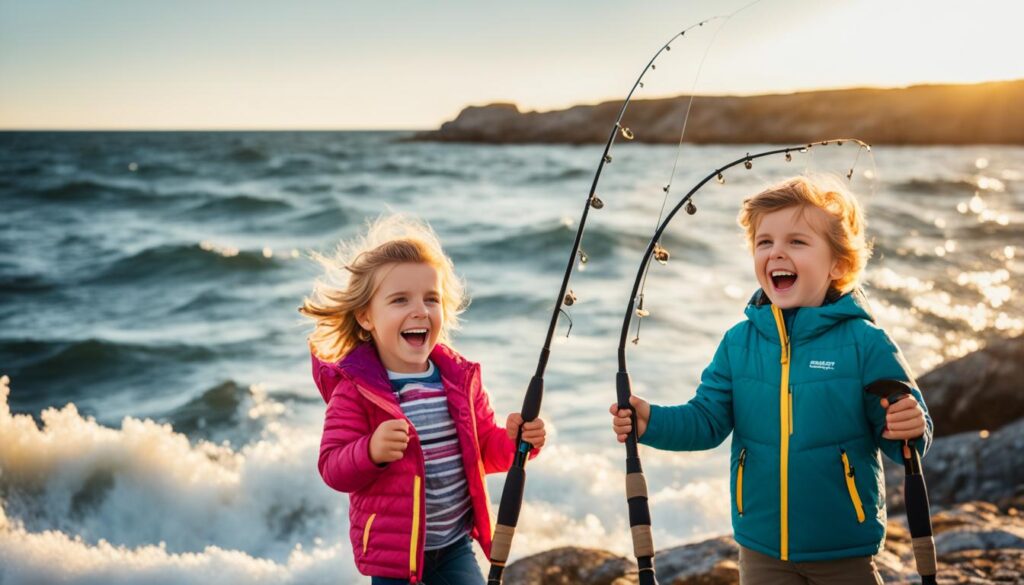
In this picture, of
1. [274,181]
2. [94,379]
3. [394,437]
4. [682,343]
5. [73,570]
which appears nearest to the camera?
[394,437]

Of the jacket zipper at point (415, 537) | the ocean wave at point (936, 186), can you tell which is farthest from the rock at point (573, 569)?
the ocean wave at point (936, 186)

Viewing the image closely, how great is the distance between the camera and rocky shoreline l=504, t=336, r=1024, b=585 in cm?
427

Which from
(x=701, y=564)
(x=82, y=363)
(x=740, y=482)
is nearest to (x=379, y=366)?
(x=740, y=482)

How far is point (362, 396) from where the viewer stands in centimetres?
276

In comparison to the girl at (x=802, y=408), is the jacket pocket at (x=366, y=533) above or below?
below

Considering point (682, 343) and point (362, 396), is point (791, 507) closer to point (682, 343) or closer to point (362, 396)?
point (362, 396)

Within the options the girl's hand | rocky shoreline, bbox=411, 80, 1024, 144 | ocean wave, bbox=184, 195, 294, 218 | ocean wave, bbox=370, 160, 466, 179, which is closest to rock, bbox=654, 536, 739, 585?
the girl's hand

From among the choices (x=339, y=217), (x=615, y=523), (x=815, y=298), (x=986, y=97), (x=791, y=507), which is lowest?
(x=615, y=523)

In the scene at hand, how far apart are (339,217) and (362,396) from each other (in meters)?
19.4

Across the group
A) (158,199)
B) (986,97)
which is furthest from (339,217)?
(986,97)

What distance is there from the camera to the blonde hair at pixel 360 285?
2906mm

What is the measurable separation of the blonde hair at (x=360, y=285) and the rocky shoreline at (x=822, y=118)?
59.0 meters

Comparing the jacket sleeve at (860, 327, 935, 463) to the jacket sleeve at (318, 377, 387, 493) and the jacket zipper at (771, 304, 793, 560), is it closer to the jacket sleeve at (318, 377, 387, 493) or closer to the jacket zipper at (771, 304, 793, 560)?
the jacket zipper at (771, 304, 793, 560)

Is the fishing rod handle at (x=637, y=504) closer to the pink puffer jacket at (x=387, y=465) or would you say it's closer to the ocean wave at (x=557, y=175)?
the pink puffer jacket at (x=387, y=465)
